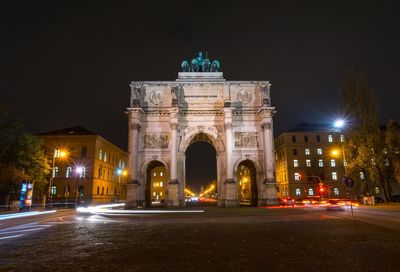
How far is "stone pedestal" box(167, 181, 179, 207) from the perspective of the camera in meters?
32.4

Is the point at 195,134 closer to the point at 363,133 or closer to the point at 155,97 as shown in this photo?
the point at 155,97

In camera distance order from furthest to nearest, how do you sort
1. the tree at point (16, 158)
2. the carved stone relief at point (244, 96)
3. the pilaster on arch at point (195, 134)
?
the carved stone relief at point (244, 96)
the pilaster on arch at point (195, 134)
the tree at point (16, 158)

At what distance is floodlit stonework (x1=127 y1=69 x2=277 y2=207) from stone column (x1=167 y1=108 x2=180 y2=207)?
9 centimetres

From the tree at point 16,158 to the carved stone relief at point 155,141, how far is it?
498 inches

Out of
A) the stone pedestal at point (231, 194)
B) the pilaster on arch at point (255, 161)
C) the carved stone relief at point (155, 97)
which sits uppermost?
the carved stone relief at point (155, 97)

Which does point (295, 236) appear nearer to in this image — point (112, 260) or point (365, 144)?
point (112, 260)

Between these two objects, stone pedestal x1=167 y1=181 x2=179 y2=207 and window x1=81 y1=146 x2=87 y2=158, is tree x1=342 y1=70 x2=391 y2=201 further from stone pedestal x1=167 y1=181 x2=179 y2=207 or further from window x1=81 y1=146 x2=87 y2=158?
window x1=81 y1=146 x2=87 y2=158

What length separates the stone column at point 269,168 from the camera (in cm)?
3328

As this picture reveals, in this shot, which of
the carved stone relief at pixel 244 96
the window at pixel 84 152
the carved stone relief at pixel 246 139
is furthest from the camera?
the window at pixel 84 152

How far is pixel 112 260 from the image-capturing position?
22.7 feet

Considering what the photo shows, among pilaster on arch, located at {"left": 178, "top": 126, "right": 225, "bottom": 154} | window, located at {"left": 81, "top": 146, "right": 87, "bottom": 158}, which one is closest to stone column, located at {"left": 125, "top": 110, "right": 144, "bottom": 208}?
pilaster on arch, located at {"left": 178, "top": 126, "right": 225, "bottom": 154}

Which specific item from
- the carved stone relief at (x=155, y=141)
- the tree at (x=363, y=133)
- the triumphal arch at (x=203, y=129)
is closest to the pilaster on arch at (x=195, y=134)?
the triumphal arch at (x=203, y=129)

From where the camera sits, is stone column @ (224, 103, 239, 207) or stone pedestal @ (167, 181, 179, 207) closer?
stone pedestal @ (167, 181, 179, 207)

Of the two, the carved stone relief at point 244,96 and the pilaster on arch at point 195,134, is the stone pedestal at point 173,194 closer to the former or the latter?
the pilaster on arch at point 195,134
